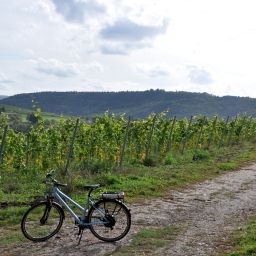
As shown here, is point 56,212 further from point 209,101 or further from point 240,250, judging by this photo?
point 209,101

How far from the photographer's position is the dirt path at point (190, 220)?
677cm

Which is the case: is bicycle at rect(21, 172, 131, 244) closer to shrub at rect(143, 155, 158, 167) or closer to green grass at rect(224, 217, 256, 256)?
green grass at rect(224, 217, 256, 256)

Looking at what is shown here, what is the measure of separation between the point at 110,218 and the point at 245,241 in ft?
8.00

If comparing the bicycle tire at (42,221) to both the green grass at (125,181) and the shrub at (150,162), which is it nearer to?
the green grass at (125,181)

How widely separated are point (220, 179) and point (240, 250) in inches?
318

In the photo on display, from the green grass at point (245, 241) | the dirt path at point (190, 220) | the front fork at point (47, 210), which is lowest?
the dirt path at point (190, 220)

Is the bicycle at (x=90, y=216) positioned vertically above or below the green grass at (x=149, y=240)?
above

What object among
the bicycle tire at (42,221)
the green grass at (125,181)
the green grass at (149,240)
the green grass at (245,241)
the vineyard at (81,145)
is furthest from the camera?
the vineyard at (81,145)

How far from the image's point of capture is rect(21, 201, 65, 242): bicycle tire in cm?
721

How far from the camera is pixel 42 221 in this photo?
24.7 ft

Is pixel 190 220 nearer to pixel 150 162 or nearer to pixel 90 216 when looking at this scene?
pixel 90 216

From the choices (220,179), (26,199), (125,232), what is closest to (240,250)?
(125,232)

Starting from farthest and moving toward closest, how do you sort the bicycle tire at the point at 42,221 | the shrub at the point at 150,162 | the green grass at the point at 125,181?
the shrub at the point at 150,162
the green grass at the point at 125,181
the bicycle tire at the point at 42,221

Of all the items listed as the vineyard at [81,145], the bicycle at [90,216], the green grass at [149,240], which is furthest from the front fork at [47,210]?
the vineyard at [81,145]
